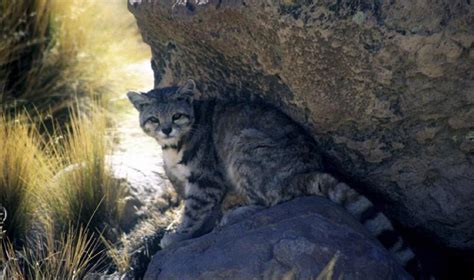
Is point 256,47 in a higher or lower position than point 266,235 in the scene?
higher

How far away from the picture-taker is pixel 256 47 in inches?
187

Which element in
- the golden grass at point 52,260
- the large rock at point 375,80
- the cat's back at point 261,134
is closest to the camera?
the large rock at point 375,80

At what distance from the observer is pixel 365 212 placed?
4.48 metres

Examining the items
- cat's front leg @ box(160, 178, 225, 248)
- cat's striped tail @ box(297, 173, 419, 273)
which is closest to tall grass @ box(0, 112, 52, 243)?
cat's front leg @ box(160, 178, 225, 248)

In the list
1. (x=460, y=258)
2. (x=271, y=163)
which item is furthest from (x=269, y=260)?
(x=460, y=258)

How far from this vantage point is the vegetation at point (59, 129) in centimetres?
545

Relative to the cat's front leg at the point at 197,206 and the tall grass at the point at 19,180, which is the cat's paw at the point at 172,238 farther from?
the tall grass at the point at 19,180

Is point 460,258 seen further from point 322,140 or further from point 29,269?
point 29,269

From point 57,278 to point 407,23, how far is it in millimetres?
2843

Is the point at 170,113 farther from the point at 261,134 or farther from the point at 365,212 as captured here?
the point at 365,212

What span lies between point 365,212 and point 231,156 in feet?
4.07

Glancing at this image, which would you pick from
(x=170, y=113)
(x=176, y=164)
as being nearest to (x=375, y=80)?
(x=170, y=113)

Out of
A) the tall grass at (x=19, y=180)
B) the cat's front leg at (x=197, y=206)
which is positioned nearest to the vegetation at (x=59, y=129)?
the tall grass at (x=19, y=180)

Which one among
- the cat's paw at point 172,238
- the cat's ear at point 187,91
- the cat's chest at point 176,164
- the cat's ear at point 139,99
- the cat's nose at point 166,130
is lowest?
the cat's paw at point 172,238
